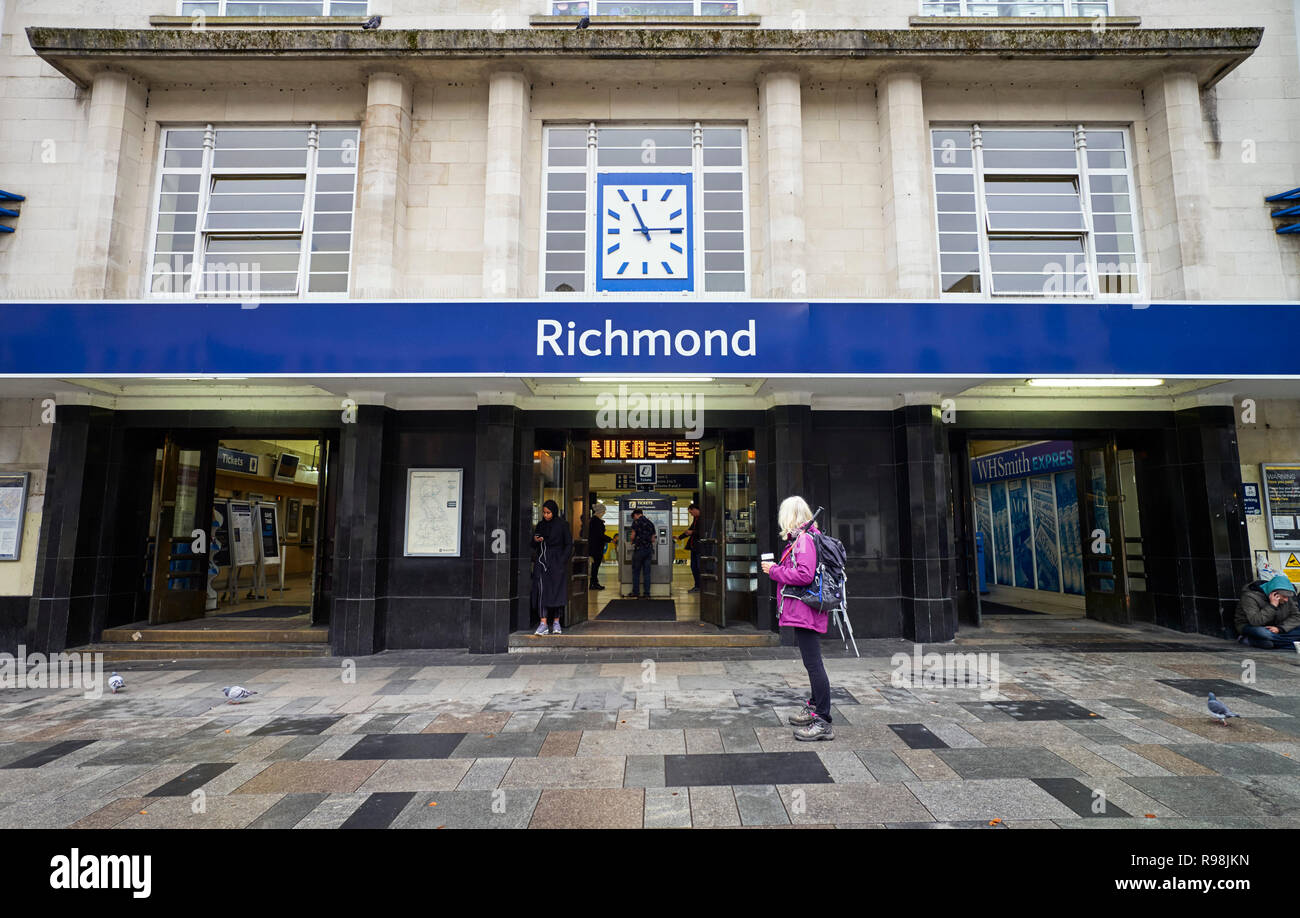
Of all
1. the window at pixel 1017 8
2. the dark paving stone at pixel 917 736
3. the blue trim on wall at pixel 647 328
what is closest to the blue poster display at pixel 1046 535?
the blue trim on wall at pixel 647 328

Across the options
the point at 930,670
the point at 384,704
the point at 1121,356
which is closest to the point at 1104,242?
the point at 1121,356

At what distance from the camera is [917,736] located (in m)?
5.16

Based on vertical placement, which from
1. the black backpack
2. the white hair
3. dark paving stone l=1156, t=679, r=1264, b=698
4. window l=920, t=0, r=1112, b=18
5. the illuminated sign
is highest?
window l=920, t=0, r=1112, b=18

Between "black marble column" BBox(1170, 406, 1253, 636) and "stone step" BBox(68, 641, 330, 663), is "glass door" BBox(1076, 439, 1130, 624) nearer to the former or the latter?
"black marble column" BBox(1170, 406, 1253, 636)

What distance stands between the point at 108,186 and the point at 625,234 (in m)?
7.30

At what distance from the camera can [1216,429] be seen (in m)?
8.96

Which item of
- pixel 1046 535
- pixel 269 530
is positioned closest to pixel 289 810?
pixel 269 530

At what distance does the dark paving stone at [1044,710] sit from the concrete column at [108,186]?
12.0 meters

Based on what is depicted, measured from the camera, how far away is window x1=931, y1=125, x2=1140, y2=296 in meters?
9.12

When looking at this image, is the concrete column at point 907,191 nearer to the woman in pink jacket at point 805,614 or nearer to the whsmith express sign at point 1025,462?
the woman in pink jacket at point 805,614

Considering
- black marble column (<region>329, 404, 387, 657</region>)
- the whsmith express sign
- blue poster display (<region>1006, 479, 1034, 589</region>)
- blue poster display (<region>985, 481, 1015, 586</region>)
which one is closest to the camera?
black marble column (<region>329, 404, 387, 657</region>)

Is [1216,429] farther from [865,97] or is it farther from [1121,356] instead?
[865,97]

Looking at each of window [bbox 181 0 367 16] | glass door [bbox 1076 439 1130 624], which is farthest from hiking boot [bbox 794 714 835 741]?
window [bbox 181 0 367 16]

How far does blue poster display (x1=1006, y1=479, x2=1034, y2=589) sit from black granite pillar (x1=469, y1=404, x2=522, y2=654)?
13.9 metres
